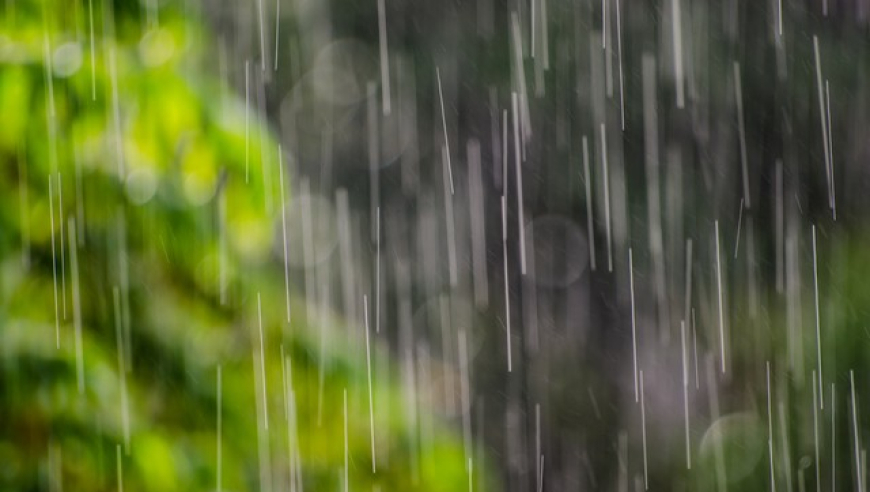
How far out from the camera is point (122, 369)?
6.28ft

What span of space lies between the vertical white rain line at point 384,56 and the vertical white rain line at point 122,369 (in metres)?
5.38

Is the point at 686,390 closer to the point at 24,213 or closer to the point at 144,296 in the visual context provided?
the point at 144,296

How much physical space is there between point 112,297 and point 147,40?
44 centimetres

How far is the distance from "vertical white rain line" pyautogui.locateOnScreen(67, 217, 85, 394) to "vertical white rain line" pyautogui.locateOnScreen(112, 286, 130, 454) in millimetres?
57

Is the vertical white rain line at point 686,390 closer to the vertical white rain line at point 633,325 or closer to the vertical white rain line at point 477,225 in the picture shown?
the vertical white rain line at point 633,325

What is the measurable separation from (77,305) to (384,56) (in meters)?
5.52

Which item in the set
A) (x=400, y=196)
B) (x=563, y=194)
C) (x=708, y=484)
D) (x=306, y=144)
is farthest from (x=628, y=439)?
(x=306, y=144)

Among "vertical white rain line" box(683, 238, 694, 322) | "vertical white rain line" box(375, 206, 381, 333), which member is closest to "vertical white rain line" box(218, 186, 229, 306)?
"vertical white rain line" box(683, 238, 694, 322)

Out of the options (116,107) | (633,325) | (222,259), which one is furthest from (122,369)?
(633,325)

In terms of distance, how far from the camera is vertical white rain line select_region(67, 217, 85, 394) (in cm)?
185

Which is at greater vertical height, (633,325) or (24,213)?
(24,213)

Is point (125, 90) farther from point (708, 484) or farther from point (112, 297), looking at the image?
point (708, 484)

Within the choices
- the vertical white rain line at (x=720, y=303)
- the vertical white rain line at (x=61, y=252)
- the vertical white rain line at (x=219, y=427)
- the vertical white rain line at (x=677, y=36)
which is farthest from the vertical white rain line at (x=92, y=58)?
the vertical white rain line at (x=720, y=303)

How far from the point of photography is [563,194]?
7891 millimetres
